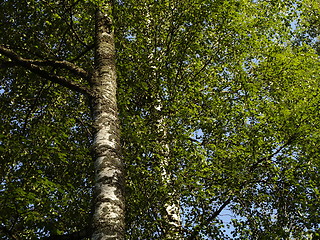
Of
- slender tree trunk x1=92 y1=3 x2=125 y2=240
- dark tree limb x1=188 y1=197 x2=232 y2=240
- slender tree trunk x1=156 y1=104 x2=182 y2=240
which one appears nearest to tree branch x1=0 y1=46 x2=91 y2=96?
slender tree trunk x1=92 y1=3 x2=125 y2=240

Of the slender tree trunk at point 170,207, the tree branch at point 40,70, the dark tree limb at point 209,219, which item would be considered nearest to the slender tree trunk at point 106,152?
the tree branch at point 40,70

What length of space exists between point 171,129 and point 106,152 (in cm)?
495

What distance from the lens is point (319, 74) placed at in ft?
55.5

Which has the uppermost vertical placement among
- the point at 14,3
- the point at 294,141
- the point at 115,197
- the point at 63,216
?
the point at 14,3

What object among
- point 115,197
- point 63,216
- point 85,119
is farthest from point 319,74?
point 115,197

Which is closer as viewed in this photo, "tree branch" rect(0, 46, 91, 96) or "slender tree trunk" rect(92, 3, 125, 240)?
"slender tree trunk" rect(92, 3, 125, 240)

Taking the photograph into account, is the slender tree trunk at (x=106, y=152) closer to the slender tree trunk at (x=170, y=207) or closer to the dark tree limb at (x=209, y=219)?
the slender tree trunk at (x=170, y=207)

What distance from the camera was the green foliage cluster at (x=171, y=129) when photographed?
402 inches

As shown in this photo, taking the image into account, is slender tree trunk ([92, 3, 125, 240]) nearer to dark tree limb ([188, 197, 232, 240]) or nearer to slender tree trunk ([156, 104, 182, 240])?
slender tree trunk ([156, 104, 182, 240])

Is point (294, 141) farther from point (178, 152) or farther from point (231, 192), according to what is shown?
point (178, 152)

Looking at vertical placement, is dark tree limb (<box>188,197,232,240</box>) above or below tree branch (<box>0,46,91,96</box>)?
below

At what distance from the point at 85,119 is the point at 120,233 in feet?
27.9

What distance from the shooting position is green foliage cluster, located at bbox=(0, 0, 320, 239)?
1021 centimetres

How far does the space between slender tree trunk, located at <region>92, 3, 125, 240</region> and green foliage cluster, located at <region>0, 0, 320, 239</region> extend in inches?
37.5
